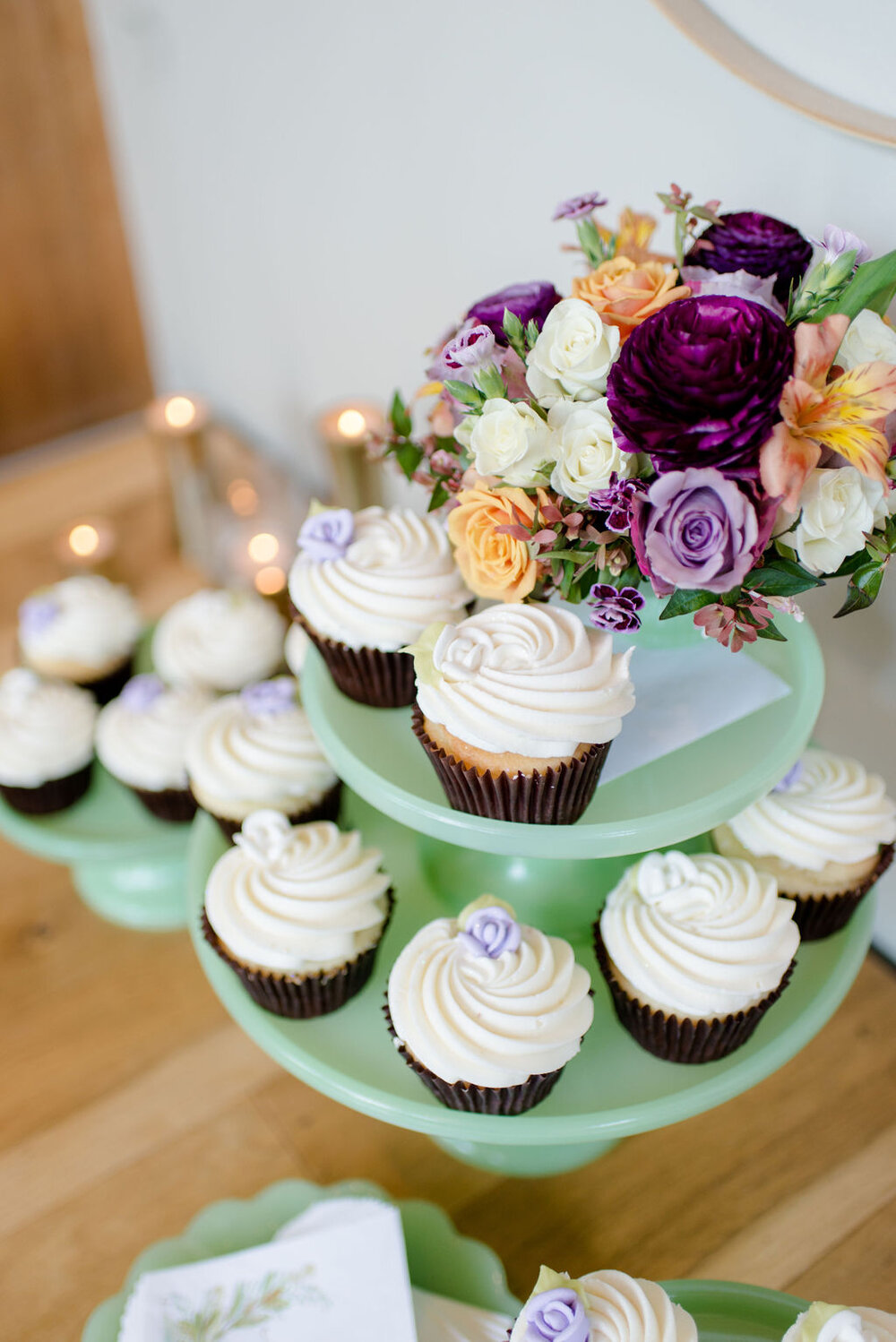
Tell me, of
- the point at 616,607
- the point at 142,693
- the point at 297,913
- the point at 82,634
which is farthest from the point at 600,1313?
the point at 82,634

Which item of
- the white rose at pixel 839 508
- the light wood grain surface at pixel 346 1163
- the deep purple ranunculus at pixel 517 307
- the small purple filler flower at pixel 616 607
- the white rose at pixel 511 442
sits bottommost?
the light wood grain surface at pixel 346 1163

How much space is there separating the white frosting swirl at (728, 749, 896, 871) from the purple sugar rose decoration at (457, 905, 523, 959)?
235 mm

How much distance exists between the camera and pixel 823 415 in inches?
26.9

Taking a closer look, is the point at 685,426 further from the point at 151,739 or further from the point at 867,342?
the point at 151,739

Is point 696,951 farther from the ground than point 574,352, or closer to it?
closer to it

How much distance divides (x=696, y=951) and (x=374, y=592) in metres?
0.39

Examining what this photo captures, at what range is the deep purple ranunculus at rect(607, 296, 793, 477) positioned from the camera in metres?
0.65

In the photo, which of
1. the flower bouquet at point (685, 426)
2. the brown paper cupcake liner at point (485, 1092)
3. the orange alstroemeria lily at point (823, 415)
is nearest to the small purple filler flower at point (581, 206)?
the flower bouquet at point (685, 426)

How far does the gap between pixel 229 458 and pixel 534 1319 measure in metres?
1.58

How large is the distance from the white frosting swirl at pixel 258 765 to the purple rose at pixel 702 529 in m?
0.54

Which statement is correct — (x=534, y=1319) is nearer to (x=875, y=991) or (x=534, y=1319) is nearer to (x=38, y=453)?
(x=875, y=991)

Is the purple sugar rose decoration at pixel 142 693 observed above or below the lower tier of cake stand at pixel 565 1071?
above

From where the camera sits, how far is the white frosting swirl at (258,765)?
110cm

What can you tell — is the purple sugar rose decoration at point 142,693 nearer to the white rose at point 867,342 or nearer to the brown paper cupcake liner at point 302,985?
the brown paper cupcake liner at point 302,985
